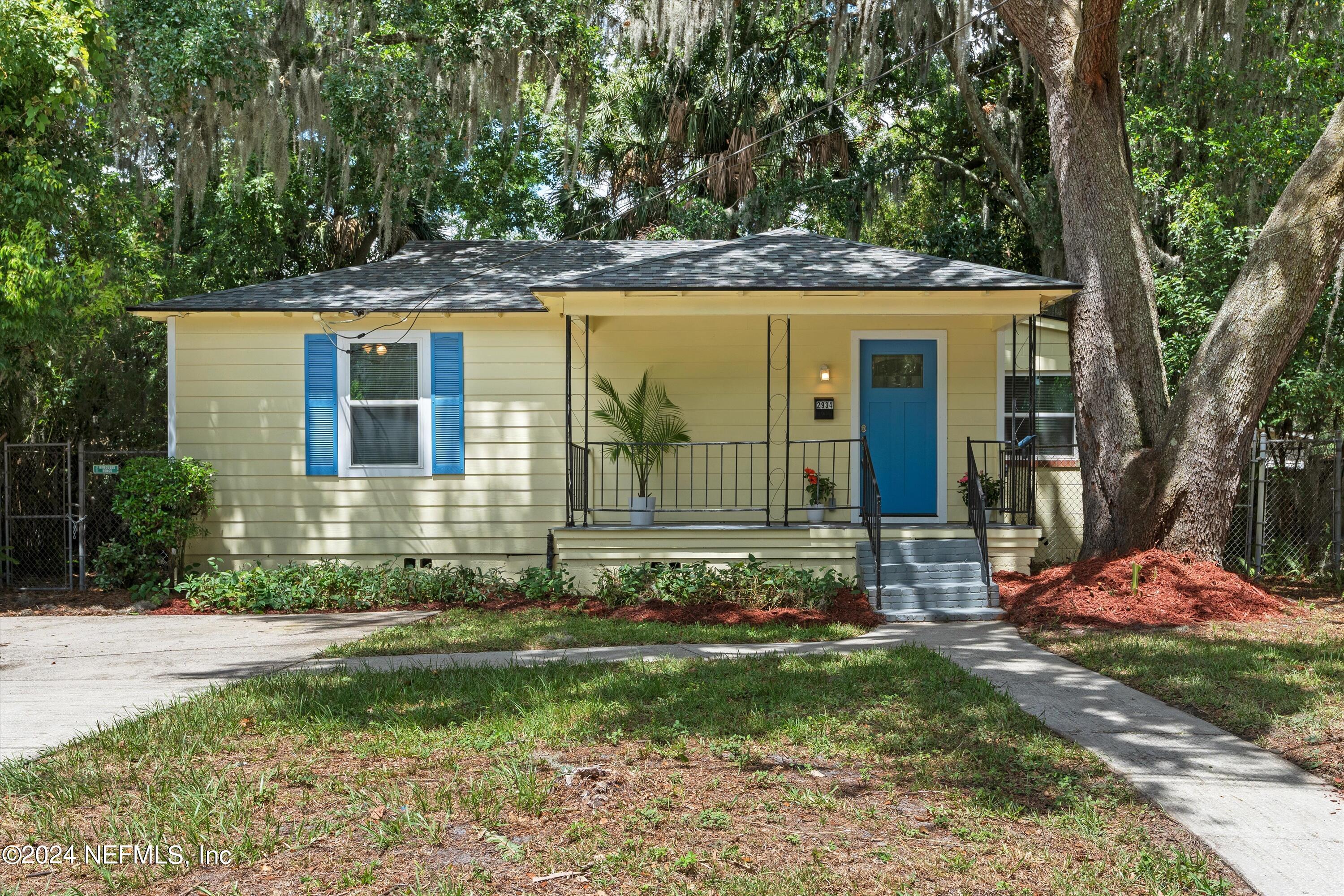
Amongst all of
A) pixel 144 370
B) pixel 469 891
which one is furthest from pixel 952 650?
pixel 144 370

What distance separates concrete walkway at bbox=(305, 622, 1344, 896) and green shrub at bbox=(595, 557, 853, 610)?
1.45 metres

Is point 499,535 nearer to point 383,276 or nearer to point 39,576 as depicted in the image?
point 383,276

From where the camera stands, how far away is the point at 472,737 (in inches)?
176

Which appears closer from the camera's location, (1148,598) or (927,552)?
(1148,598)

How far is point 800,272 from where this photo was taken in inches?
379

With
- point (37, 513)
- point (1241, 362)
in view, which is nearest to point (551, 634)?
A: point (1241, 362)

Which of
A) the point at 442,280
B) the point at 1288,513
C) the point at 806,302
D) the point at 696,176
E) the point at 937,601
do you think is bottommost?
the point at 937,601

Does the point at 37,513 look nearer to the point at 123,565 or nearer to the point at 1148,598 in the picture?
the point at 123,565

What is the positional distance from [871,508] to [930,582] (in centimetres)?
100

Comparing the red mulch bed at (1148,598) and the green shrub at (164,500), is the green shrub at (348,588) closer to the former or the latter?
the green shrub at (164,500)

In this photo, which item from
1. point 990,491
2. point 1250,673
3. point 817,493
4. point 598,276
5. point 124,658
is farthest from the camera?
point 990,491

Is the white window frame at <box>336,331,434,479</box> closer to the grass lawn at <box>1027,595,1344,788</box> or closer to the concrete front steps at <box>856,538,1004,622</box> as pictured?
the concrete front steps at <box>856,538,1004,622</box>

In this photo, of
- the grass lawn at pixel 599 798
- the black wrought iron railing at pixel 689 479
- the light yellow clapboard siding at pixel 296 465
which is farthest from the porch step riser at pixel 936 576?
the grass lawn at pixel 599 798

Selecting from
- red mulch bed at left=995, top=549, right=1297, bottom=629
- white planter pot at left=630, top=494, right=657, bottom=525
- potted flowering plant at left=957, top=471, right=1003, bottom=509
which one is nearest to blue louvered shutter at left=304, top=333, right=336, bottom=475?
white planter pot at left=630, top=494, right=657, bottom=525
